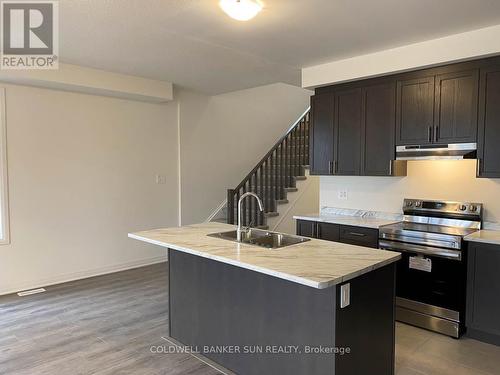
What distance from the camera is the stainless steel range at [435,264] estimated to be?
3.10 metres

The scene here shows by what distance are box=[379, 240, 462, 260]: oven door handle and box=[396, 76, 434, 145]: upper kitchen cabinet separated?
0.97 m

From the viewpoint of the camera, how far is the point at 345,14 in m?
2.75

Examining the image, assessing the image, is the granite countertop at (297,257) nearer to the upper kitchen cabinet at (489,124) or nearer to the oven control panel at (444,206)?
the upper kitchen cabinet at (489,124)

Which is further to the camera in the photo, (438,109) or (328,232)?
(328,232)

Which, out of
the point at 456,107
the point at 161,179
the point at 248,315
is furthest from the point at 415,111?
the point at 161,179

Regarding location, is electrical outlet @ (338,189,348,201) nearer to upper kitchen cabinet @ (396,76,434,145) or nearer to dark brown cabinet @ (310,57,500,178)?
dark brown cabinet @ (310,57,500,178)

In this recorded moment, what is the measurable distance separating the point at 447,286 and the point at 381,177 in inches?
54.6

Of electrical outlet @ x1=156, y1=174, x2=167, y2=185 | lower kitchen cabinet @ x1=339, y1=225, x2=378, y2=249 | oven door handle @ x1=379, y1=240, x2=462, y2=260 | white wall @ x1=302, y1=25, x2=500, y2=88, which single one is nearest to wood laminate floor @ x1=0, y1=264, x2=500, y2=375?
oven door handle @ x1=379, y1=240, x2=462, y2=260

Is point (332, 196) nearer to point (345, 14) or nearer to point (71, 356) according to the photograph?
point (345, 14)

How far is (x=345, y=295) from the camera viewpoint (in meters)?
2.00

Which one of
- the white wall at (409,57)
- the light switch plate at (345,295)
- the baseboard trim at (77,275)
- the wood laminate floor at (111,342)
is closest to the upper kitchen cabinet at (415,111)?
the white wall at (409,57)

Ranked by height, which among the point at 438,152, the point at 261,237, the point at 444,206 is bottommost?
the point at 261,237

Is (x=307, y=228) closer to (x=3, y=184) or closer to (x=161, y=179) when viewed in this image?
(x=161, y=179)

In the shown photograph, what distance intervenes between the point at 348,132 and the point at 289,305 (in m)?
2.38
